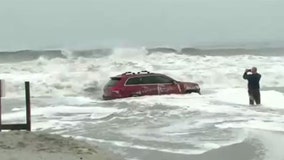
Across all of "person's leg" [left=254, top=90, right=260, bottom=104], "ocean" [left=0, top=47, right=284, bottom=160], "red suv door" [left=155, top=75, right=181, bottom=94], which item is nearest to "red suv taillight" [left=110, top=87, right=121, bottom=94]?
"ocean" [left=0, top=47, right=284, bottom=160]

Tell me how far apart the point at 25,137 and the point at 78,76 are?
25546 mm

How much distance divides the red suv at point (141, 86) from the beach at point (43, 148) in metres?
12.1

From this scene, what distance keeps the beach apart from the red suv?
12078 mm

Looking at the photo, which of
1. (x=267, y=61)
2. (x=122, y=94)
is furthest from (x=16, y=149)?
(x=267, y=61)

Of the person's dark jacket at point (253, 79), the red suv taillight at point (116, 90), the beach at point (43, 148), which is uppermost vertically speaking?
the person's dark jacket at point (253, 79)

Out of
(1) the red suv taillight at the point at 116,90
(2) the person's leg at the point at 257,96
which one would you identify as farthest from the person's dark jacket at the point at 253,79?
(1) the red suv taillight at the point at 116,90

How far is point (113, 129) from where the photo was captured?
1595cm

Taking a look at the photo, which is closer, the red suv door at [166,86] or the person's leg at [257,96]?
the person's leg at [257,96]

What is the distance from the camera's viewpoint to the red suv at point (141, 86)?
24828 mm

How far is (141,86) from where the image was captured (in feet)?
82.6

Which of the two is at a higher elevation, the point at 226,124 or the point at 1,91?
the point at 1,91

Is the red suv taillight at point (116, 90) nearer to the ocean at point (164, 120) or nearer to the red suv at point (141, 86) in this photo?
the red suv at point (141, 86)

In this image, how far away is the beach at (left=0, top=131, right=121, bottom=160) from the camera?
1029 centimetres

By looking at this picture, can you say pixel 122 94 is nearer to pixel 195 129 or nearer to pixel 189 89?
pixel 189 89
